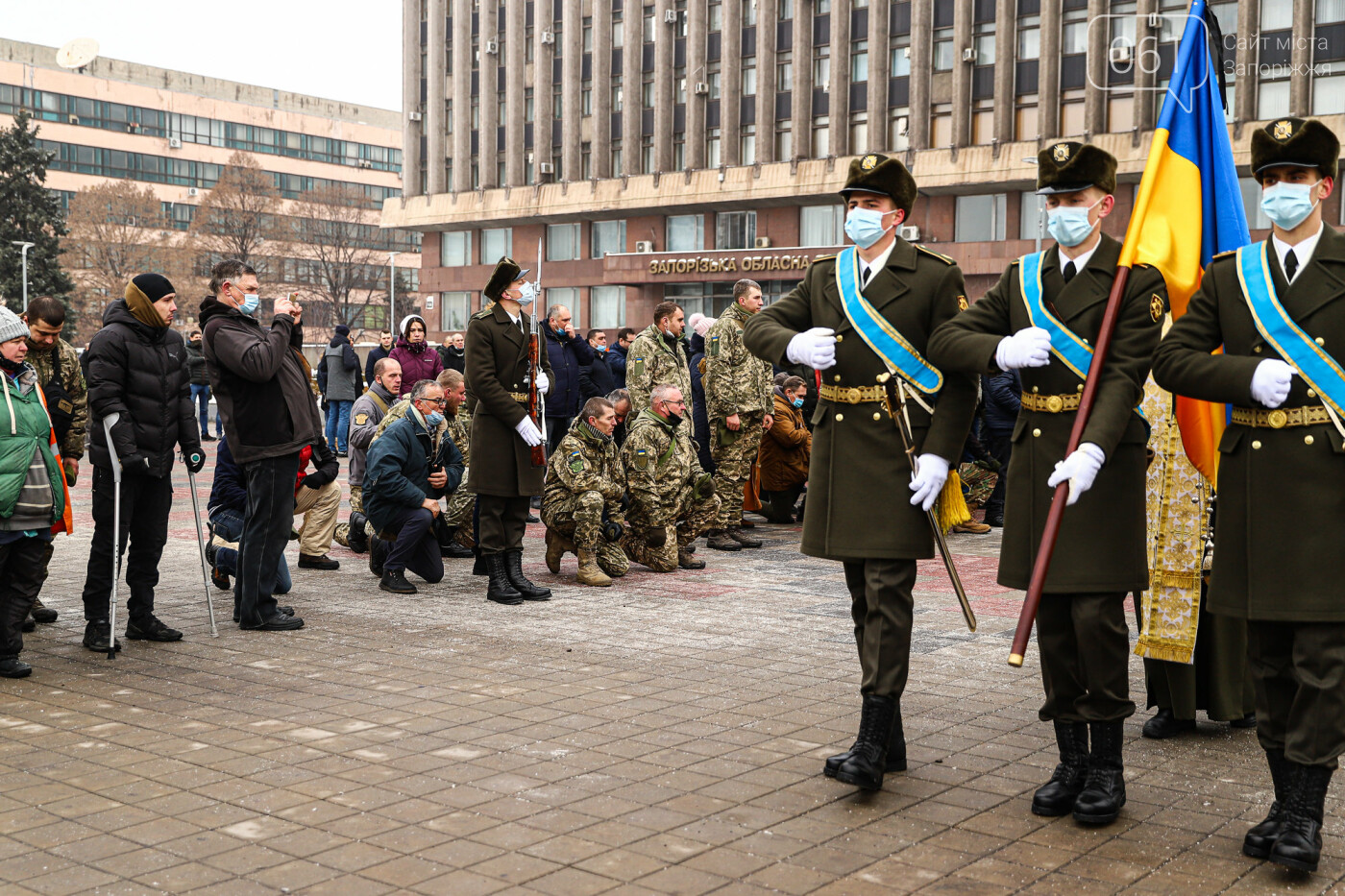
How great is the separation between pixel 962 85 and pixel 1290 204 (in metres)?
43.6

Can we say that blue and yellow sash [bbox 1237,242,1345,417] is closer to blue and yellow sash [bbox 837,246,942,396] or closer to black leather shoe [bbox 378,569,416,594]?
blue and yellow sash [bbox 837,246,942,396]

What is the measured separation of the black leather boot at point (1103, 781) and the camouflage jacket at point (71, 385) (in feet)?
21.5

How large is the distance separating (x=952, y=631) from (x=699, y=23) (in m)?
48.2

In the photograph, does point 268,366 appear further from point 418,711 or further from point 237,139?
point 237,139

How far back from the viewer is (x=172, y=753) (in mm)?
5473

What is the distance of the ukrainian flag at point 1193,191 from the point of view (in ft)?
17.2

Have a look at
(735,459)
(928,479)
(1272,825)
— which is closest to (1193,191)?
(928,479)

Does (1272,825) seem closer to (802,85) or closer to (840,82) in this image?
(840,82)

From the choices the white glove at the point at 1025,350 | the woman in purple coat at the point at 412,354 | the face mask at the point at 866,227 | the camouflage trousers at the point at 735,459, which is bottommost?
the camouflage trousers at the point at 735,459

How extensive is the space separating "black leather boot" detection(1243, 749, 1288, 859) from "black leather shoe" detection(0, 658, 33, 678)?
5.56 metres

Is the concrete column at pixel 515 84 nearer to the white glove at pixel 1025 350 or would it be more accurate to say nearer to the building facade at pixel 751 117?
the building facade at pixel 751 117

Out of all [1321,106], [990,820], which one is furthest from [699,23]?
[990,820]

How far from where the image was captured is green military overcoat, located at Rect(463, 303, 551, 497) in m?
9.29

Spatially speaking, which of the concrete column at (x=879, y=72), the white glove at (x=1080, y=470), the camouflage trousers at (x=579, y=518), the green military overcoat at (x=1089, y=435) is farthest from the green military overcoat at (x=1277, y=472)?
the concrete column at (x=879, y=72)
